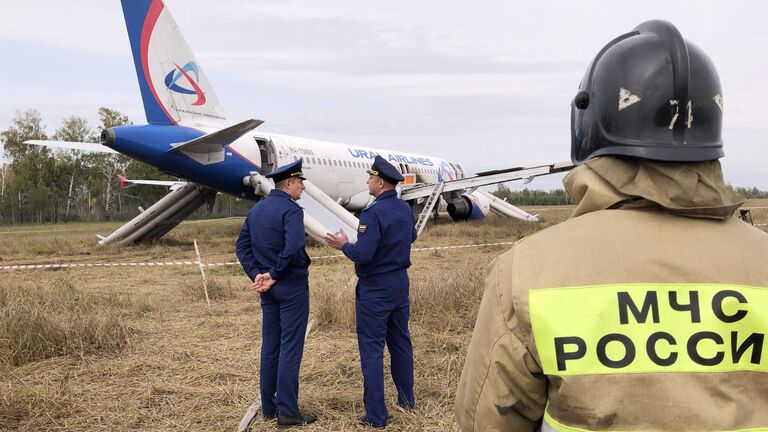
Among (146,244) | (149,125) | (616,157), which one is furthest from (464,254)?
(616,157)

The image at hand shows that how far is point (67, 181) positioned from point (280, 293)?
52834mm

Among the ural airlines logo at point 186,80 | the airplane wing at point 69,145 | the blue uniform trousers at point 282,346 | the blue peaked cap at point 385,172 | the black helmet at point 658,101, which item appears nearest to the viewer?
the black helmet at point 658,101

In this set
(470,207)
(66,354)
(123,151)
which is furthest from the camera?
(470,207)

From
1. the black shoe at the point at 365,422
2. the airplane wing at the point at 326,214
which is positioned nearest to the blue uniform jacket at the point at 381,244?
the black shoe at the point at 365,422

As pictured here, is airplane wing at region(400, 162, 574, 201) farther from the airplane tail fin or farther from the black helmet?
the black helmet

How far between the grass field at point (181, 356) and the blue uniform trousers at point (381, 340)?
164 millimetres

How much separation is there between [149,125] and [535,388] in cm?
1384

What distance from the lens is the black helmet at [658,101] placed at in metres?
1.43

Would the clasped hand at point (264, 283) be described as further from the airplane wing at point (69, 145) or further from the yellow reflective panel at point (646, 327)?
the airplane wing at point (69, 145)

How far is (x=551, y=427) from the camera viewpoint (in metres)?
1.37

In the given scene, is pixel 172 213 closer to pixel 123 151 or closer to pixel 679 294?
pixel 123 151

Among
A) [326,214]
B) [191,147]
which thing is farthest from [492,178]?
[191,147]

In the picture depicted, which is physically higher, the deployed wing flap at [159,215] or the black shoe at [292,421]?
the black shoe at [292,421]

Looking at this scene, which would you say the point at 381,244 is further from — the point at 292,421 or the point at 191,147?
Answer: the point at 191,147
